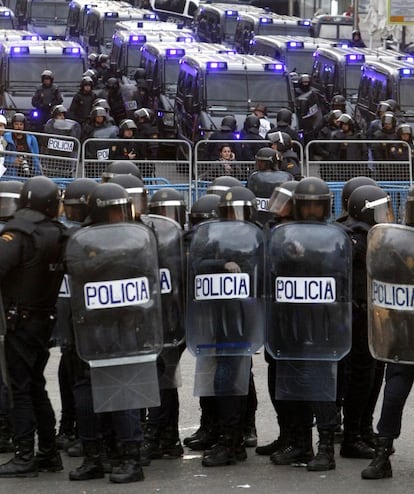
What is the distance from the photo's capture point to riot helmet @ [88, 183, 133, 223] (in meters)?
8.85

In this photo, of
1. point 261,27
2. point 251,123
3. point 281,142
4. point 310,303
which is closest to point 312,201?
point 310,303

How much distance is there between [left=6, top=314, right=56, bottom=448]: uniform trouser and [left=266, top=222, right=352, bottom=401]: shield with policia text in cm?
126

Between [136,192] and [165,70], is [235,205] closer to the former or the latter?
[136,192]

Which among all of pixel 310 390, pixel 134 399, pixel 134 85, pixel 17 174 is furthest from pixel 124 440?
pixel 134 85

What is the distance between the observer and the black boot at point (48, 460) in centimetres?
934

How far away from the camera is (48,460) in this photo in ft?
30.7

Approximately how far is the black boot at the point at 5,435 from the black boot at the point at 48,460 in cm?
48

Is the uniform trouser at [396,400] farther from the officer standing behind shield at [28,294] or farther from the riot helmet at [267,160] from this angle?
the riot helmet at [267,160]

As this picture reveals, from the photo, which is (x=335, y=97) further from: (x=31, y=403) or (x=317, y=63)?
(x=31, y=403)

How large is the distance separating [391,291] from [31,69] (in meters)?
17.6

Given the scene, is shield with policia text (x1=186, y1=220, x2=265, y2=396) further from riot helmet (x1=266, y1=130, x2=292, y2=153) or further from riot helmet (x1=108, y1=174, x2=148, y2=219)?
riot helmet (x1=266, y1=130, x2=292, y2=153)

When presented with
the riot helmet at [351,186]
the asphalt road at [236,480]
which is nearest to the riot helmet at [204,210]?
the riot helmet at [351,186]

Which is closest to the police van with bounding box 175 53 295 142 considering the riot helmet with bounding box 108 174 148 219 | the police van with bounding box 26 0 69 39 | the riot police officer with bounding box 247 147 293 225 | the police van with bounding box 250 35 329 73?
the police van with bounding box 250 35 329 73

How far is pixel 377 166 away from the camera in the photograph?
18844 mm
